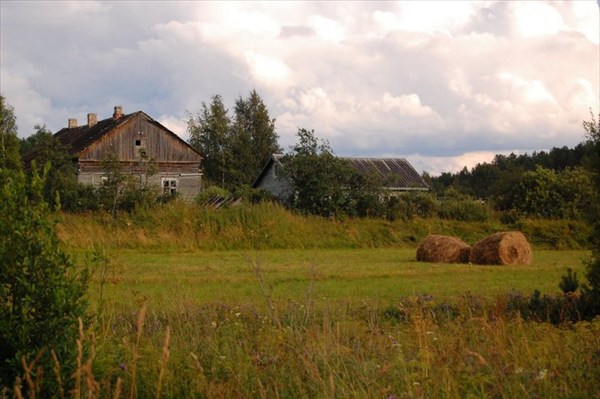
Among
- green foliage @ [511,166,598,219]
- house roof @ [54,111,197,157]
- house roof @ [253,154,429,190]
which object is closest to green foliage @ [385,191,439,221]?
green foliage @ [511,166,598,219]

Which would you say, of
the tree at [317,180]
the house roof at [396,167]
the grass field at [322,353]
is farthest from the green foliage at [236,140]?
the grass field at [322,353]

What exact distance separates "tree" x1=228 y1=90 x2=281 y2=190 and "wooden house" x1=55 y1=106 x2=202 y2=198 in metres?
19.9

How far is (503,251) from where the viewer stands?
77.2 feet

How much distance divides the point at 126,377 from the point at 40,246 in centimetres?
155

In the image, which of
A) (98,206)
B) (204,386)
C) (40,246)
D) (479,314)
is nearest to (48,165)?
(40,246)

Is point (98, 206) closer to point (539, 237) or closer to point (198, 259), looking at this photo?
point (198, 259)

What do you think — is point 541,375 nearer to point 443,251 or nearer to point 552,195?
point 443,251

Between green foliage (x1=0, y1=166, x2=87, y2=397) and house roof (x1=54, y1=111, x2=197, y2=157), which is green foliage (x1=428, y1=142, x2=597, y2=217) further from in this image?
house roof (x1=54, y1=111, x2=197, y2=157)

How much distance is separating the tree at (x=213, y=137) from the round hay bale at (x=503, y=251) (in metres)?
61.5

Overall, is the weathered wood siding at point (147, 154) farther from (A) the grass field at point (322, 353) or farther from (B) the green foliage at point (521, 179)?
(A) the grass field at point (322, 353)

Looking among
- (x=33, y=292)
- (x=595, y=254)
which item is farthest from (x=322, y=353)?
(x=595, y=254)

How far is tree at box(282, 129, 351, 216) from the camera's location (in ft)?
116

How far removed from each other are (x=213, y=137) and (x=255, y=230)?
5788 centimetres

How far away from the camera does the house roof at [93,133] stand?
189 ft
